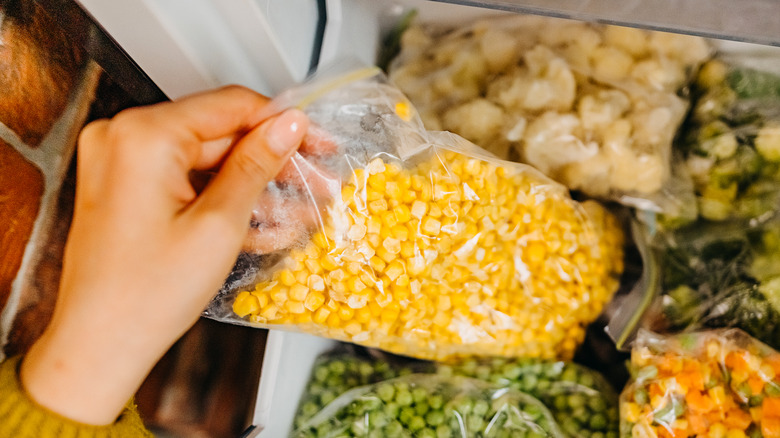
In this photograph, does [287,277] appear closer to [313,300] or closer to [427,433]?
[313,300]

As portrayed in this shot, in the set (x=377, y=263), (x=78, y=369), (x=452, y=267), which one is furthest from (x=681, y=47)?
(x=78, y=369)

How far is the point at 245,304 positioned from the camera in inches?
30.2

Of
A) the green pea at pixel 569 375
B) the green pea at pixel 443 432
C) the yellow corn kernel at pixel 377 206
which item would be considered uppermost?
the yellow corn kernel at pixel 377 206

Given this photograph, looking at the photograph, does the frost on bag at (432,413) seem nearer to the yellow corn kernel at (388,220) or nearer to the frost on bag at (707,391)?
the frost on bag at (707,391)

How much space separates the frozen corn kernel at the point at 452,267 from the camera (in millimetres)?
747

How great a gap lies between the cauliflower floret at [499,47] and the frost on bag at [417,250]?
229mm

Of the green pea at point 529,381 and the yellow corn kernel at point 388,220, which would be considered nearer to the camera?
the yellow corn kernel at point 388,220

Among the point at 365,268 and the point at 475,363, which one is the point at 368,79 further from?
the point at 475,363

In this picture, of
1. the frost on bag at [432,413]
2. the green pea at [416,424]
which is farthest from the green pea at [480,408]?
the green pea at [416,424]

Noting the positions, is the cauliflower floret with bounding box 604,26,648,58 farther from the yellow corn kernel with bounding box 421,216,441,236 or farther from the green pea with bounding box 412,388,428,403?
the green pea with bounding box 412,388,428,403

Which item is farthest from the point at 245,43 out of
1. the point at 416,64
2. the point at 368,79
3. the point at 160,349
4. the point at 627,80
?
the point at 627,80

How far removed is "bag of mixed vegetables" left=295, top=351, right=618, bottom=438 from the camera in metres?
0.97

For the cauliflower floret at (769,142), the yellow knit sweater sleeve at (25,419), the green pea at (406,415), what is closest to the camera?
the yellow knit sweater sleeve at (25,419)

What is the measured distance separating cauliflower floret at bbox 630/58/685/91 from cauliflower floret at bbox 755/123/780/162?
0.17 m
